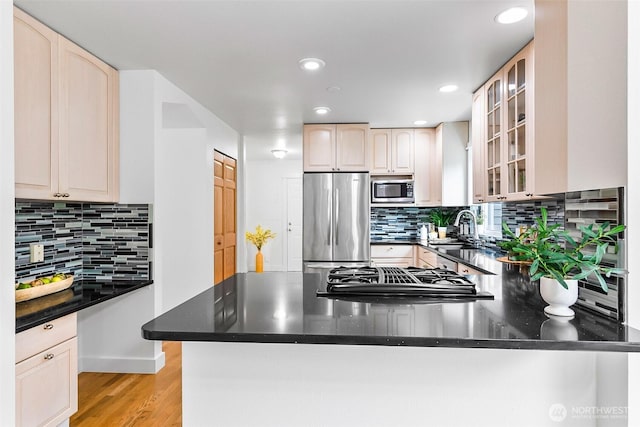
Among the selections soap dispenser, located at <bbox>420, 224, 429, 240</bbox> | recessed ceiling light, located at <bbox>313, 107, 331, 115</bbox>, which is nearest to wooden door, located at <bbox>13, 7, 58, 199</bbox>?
recessed ceiling light, located at <bbox>313, 107, 331, 115</bbox>

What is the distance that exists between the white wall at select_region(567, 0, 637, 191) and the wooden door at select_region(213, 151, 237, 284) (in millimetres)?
3460

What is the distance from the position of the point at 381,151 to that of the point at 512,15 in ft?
9.37

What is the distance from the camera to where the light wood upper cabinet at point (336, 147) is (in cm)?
461

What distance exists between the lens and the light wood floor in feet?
7.69

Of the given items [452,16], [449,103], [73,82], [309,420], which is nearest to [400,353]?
[309,420]

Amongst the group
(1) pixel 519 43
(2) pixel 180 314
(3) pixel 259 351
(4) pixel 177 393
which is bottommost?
(4) pixel 177 393

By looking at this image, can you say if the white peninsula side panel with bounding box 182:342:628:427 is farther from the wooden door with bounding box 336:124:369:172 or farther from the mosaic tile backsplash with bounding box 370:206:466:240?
the mosaic tile backsplash with bounding box 370:206:466:240

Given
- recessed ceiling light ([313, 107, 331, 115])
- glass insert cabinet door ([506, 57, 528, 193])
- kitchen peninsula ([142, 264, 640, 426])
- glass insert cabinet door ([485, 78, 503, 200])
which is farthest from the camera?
recessed ceiling light ([313, 107, 331, 115])

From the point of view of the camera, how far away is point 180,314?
4.28 ft

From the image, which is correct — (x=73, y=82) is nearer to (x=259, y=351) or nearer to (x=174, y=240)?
(x=174, y=240)

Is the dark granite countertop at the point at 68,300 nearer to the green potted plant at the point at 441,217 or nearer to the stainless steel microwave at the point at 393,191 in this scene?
the stainless steel microwave at the point at 393,191

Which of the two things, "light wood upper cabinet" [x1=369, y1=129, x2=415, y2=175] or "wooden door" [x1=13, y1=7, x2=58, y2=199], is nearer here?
"wooden door" [x1=13, y1=7, x2=58, y2=199]

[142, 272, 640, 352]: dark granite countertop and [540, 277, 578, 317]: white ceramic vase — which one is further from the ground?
[540, 277, 578, 317]: white ceramic vase

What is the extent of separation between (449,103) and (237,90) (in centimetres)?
199
